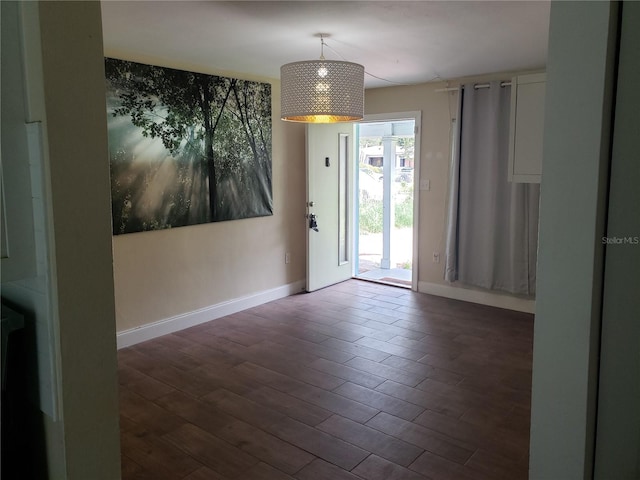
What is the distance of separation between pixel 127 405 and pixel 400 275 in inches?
170

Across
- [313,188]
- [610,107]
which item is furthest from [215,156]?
[610,107]

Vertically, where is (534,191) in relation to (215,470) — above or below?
above

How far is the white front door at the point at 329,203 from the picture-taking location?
5.63 m

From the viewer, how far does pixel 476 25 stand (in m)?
3.12

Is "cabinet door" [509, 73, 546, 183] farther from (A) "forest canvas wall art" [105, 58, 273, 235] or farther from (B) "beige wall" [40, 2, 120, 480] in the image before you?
(B) "beige wall" [40, 2, 120, 480]

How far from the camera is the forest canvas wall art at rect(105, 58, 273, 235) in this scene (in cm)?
391

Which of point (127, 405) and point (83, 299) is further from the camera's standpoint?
point (127, 405)

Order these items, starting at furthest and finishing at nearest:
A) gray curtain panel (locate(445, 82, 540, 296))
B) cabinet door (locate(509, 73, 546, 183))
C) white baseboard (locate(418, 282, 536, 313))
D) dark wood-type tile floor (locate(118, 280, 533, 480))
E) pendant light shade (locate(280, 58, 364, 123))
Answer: white baseboard (locate(418, 282, 536, 313)), gray curtain panel (locate(445, 82, 540, 296)), cabinet door (locate(509, 73, 546, 183)), pendant light shade (locate(280, 58, 364, 123)), dark wood-type tile floor (locate(118, 280, 533, 480))

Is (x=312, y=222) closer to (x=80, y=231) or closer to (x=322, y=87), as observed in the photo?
(x=322, y=87)

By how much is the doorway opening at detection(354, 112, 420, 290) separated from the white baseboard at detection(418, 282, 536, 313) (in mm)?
862

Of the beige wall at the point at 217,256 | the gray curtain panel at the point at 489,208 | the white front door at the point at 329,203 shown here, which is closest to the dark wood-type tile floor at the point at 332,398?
the beige wall at the point at 217,256

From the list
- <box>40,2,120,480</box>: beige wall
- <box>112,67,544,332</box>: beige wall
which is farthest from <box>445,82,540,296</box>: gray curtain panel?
<box>40,2,120,480</box>: beige wall

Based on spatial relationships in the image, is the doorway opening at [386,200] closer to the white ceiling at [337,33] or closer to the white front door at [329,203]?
the white front door at [329,203]

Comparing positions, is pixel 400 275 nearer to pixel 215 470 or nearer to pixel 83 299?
pixel 215 470
